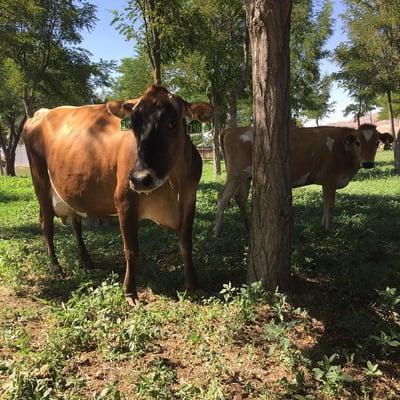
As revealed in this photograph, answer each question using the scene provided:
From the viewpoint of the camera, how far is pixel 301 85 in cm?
2428

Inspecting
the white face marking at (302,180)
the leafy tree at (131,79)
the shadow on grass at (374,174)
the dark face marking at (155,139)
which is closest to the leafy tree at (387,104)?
the shadow on grass at (374,174)

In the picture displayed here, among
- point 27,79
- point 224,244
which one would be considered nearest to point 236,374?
point 224,244

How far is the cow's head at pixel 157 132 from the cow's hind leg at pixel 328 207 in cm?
338

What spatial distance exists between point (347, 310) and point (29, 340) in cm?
274

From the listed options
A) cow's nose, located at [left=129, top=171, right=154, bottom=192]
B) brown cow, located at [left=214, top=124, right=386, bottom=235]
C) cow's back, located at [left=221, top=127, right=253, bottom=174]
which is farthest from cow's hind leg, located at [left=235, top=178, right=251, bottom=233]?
cow's nose, located at [left=129, top=171, right=154, bottom=192]

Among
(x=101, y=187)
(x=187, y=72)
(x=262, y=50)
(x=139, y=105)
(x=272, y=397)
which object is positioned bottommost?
(x=272, y=397)

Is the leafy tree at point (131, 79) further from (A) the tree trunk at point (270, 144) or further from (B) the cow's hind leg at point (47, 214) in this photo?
(A) the tree trunk at point (270, 144)

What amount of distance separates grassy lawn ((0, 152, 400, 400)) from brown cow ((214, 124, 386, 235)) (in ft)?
5.55

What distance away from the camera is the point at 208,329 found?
3.85 m

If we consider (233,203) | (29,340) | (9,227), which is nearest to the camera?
(29,340)

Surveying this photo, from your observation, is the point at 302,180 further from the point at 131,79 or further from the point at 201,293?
the point at 131,79

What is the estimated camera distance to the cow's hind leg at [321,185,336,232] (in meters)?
7.13

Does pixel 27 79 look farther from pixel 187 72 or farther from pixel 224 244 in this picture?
pixel 224 244

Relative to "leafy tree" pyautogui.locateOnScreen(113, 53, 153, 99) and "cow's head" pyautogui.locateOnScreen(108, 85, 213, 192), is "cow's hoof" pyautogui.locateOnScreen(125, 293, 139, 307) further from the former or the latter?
"leafy tree" pyautogui.locateOnScreen(113, 53, 153, 99)
